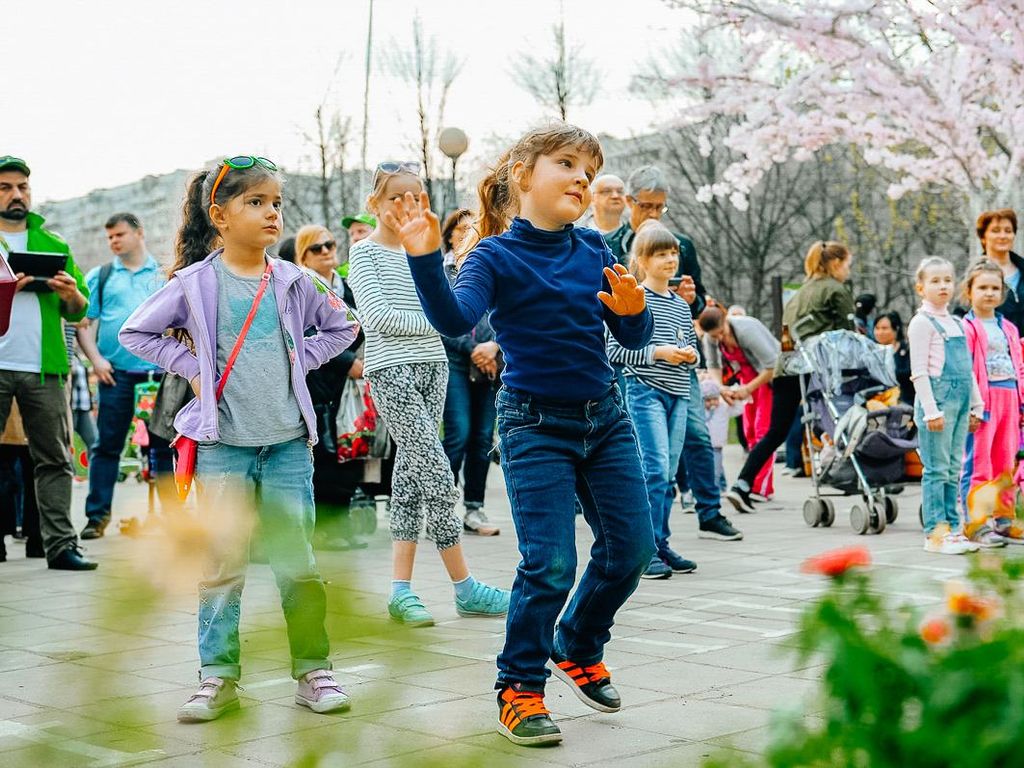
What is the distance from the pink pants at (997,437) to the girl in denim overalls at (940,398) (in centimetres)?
30

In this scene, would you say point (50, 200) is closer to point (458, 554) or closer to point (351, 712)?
point (458, 554)

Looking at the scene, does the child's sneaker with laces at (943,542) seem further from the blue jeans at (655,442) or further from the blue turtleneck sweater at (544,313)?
the blue turtleneck sweater at (544,313)

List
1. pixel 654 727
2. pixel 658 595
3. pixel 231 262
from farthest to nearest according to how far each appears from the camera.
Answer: pixel 658 595, pixel 231 262, pixel 654 727

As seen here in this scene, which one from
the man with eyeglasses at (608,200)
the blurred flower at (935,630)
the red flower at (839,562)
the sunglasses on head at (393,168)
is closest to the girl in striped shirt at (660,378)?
the man with eyeglasses at (608,200)

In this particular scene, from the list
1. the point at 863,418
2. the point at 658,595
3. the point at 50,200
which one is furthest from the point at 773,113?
the point at 50,200

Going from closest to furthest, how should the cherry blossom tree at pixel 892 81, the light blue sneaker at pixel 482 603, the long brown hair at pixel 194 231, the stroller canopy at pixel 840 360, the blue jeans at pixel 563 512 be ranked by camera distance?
1. the blue jeans at pixel 563 512
2. the long brown hair at pixel 194 231
3. the light blue sneaker at pixel 482 603
4. the stroller canopy at pixel 840 360
5. the cherry blossom tree at pixel 892 81

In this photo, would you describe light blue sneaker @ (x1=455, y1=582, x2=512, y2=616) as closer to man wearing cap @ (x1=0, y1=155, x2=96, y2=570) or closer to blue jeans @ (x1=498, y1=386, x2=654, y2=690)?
blue jeans @ (x1=498, y1=386, x2=654, y2=690)

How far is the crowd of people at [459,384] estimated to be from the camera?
3902mm

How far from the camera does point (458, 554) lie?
6004mm

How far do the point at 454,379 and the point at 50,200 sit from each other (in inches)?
1706

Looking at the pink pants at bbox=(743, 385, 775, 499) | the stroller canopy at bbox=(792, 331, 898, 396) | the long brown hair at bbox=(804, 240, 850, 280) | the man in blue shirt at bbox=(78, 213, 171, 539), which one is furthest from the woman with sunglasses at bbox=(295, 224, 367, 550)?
the pink pants at bbox=(743, 385, 775, 499)

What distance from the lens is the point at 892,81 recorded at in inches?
719

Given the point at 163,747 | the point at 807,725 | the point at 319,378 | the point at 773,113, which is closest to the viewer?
the point at 807,725

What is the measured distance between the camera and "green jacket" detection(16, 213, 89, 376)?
7.79m
